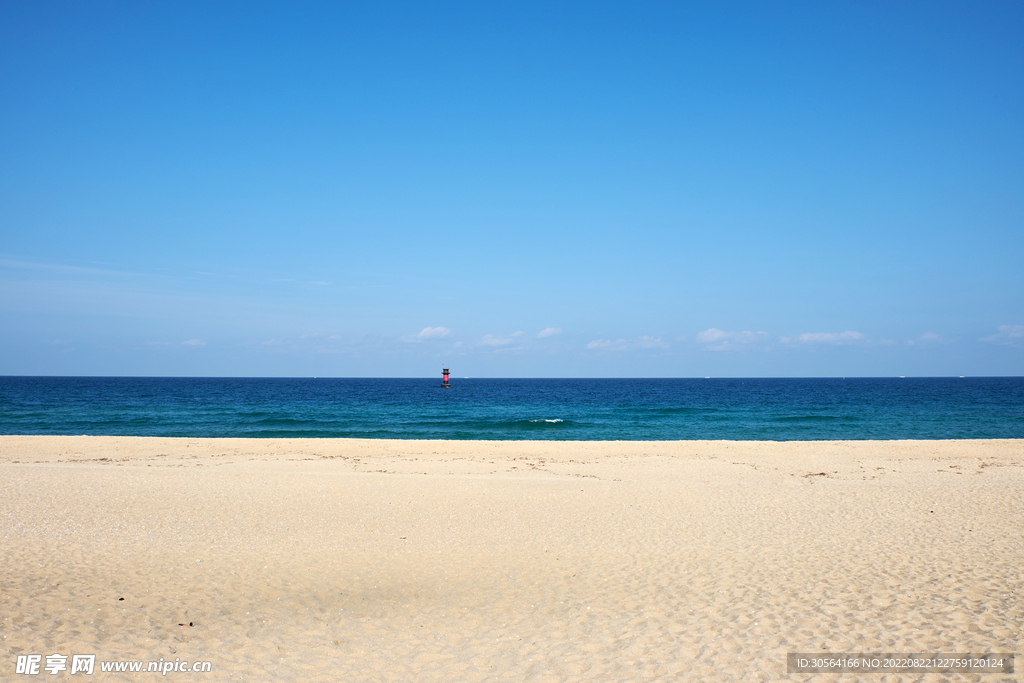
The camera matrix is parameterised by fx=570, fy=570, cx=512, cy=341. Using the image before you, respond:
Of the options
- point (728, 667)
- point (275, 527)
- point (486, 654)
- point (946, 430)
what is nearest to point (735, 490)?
point (728, 667)

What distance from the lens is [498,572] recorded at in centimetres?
923

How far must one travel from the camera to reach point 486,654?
683 cm

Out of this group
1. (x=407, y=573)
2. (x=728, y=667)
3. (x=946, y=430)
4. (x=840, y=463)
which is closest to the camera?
(x=728, y=667)

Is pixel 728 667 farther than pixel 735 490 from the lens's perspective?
No

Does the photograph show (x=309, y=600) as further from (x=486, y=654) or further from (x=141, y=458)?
(x=141, y=458)

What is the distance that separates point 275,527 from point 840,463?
1845 cm

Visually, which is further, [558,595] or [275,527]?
[275,527]

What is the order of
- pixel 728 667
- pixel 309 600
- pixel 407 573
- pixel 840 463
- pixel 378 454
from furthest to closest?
1. pixel 378 454
2. pixel 840 463
3. pixel 407 573
4. pixel 309 600
5. pixel 728 667

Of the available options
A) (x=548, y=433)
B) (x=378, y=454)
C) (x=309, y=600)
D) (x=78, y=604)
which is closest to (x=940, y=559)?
(x=309, y=600)

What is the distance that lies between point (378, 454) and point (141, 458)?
830cm

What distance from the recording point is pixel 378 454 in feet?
74.4

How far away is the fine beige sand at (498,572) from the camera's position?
682 cm

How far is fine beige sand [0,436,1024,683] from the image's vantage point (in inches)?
269

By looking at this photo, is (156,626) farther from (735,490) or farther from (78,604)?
(735,490)
